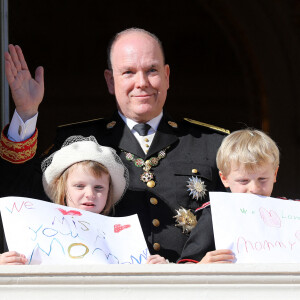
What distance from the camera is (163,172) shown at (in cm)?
378

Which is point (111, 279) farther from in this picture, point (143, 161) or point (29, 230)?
point (143, 161)

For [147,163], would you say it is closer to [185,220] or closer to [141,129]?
[141,129]

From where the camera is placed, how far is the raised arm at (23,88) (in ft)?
11.9

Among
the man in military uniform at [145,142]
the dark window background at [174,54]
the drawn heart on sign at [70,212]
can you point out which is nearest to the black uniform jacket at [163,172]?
the man in military uniform at [145,142]

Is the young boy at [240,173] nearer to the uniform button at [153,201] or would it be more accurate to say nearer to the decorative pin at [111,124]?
the uniform button at [153,201]

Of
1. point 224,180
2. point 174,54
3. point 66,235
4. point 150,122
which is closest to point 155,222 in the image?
point 224,180

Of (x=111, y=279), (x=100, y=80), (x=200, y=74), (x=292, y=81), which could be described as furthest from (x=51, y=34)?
(x=111, y=279)

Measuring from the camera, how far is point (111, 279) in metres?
2.87

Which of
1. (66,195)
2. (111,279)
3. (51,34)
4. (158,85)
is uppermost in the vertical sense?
(51,34)

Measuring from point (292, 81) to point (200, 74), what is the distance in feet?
2.16

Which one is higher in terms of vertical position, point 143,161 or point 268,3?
point 268,3

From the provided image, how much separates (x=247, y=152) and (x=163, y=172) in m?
0.49

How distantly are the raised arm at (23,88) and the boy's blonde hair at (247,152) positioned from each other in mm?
675

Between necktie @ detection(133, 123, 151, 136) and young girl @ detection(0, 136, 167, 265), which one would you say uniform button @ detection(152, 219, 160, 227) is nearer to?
young girl @ detection(0, 136, 167, 265)
